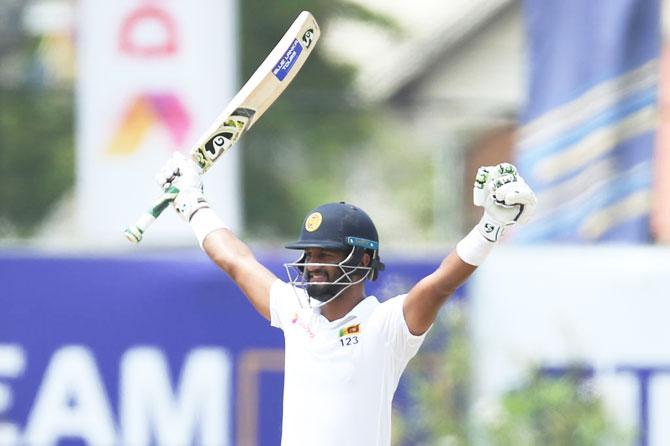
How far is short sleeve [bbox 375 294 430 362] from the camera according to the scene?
5.12 metres

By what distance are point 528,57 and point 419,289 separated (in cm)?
436

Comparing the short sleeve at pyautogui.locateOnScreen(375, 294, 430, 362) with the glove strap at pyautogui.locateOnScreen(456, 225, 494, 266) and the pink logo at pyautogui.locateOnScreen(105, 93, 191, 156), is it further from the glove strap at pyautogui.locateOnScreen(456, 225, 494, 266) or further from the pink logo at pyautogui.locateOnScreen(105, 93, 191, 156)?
the pink logo at pyautogui.locateOnScreen(105, 93, 191, 156)

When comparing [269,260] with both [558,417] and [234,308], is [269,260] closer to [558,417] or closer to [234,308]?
[234,308]

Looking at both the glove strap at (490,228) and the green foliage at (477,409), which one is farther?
the green foliage at (477,409)

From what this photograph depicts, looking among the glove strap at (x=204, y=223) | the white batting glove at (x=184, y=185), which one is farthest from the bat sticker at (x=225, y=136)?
the glove strap at (x=204, y=223)

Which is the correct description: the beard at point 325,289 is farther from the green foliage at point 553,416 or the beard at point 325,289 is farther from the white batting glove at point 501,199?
the green foliage at point 553,416

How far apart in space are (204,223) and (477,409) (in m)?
3.60

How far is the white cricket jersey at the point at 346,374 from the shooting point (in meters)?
5.06

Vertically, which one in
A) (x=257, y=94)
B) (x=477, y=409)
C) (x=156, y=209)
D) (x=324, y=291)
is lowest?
(x=324, y=291)

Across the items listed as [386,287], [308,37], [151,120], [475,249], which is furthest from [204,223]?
[151,120]

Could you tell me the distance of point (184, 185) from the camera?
5688mm

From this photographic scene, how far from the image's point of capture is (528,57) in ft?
30.1

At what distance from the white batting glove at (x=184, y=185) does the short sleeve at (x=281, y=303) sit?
42 centimetres

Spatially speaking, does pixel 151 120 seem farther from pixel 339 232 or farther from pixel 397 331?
pixel 397 331
